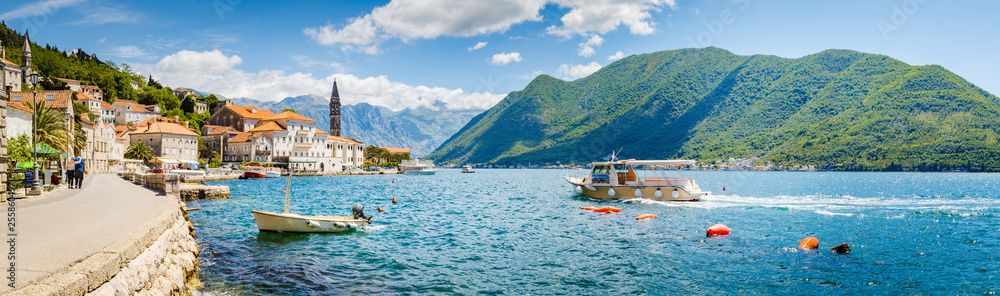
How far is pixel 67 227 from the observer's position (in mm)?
11133

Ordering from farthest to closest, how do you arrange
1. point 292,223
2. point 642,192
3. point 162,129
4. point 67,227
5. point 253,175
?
point 162,129 → point 253,175 → point 642,192 → point 292,223 → point 67,227

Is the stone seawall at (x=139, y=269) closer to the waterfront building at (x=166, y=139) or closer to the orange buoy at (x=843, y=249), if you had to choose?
the orange buoy at (x=843, y=249)

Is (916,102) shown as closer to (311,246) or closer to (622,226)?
(622,226)

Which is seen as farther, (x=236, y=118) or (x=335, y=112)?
(x=335, y=112)

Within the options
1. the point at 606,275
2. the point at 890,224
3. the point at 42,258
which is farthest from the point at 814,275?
the point at 42,258

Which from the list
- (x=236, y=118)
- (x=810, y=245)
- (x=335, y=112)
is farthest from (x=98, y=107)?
(x=810, y=245)

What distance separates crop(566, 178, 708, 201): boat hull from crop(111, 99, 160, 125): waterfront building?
10317cm

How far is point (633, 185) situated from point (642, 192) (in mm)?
910

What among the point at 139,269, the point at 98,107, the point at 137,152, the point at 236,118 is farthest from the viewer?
the point at 236,118

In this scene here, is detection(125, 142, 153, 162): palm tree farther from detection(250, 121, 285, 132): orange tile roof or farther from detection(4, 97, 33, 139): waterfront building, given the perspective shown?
detection(4, 97, 33, 139): waterfront building

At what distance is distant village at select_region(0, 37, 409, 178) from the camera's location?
2926 inches

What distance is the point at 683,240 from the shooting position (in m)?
20.3

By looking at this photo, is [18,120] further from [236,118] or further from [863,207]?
[236,118]

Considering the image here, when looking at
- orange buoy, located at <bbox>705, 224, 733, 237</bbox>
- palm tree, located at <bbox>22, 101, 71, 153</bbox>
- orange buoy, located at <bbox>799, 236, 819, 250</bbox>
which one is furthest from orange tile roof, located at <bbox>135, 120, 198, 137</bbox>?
orange buoy, located at <bbox>799, 236, 819, 250</bbox>
